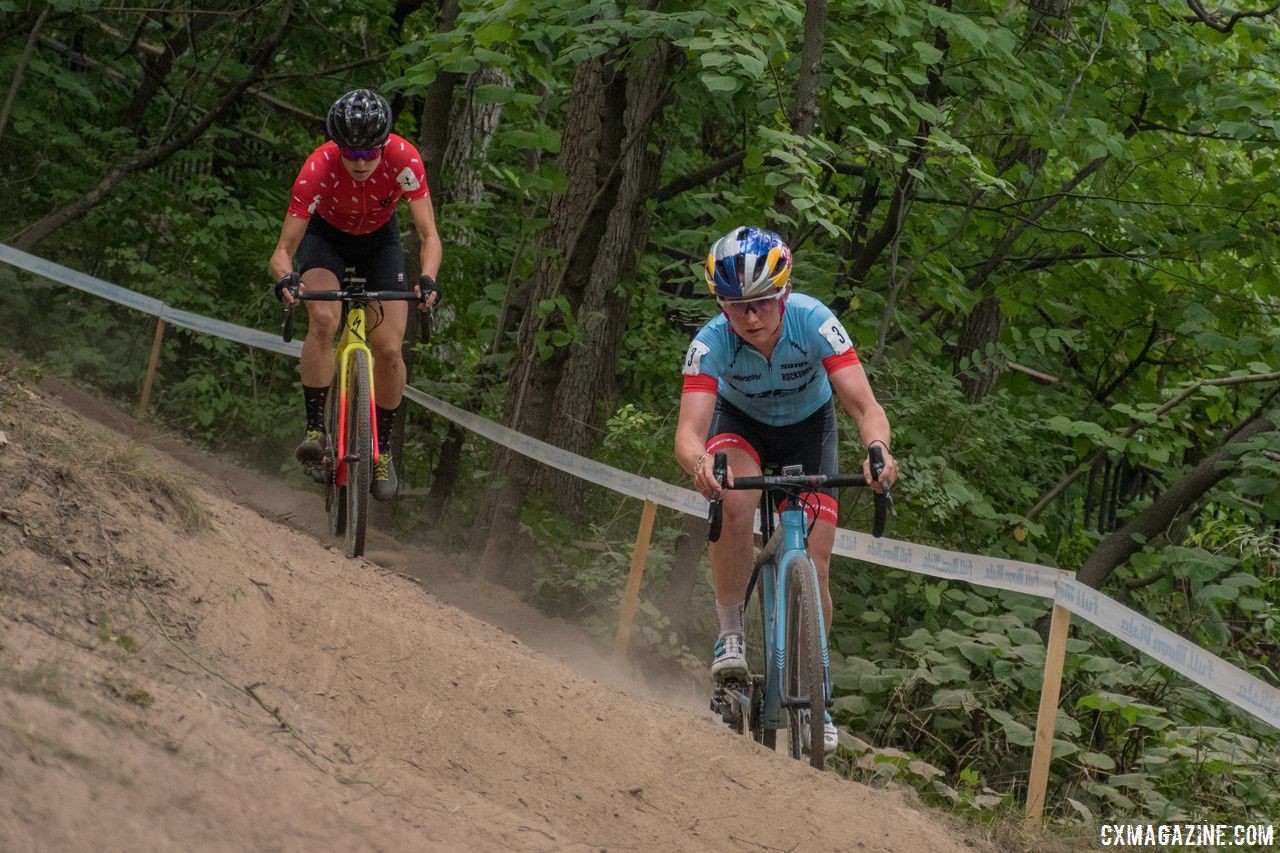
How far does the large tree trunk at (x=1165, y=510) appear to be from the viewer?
314 inches

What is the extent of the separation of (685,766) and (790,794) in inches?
17.1

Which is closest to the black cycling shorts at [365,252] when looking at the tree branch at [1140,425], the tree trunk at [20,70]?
the tree branch at [1140,425]

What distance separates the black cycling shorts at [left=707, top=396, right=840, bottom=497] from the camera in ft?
18.3

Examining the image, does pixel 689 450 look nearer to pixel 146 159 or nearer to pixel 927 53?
pixel 927 53

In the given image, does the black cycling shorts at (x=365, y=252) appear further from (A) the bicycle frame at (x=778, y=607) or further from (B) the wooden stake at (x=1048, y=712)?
(B) the wooden stake at (x=1048, y=712)

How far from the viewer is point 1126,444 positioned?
8203 millimetres

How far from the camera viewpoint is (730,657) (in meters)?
5.51

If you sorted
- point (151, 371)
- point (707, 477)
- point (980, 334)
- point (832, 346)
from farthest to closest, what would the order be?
1. point (151, 371)
2. point (980, 334)
3. point (832, 346)
4. point (707, 477)

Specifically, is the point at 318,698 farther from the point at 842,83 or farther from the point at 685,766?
the point at 842,83

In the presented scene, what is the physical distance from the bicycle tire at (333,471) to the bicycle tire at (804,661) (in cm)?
343

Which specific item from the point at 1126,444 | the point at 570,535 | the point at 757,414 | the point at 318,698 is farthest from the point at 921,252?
the point at 318,698

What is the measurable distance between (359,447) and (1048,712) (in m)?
3.93

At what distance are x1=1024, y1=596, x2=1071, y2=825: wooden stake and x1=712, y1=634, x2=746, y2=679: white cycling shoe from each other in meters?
1.27

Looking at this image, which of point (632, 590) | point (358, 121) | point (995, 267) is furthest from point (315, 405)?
point (995, 267)
